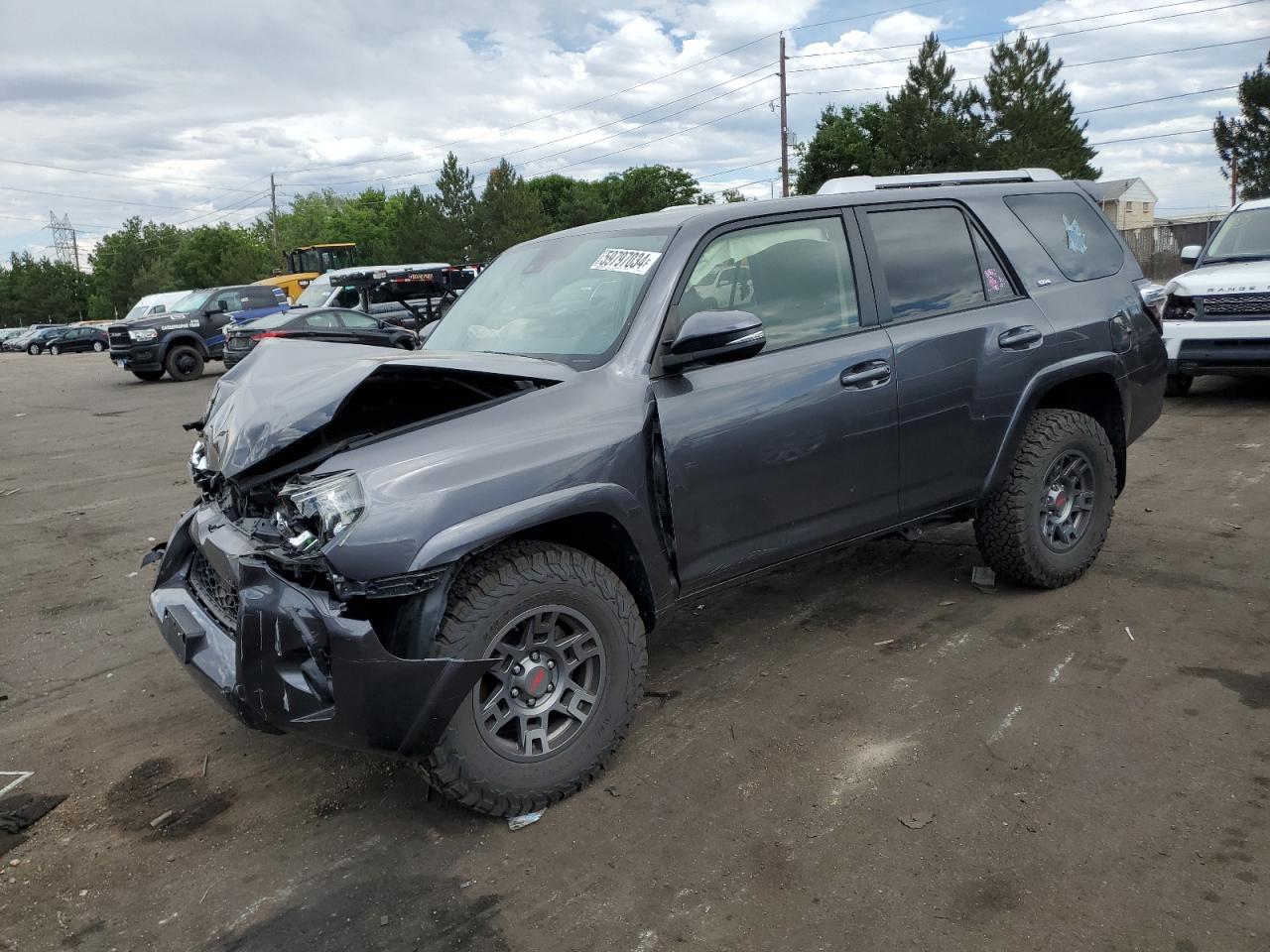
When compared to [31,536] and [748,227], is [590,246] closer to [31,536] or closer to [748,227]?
[748,227]

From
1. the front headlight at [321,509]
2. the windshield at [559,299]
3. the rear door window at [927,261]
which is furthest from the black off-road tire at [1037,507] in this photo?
the front headlight at [321,509]

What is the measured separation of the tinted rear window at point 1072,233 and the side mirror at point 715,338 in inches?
85.9

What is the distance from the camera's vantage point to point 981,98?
189 ft

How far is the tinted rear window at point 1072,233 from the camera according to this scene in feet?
15.8

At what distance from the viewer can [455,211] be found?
182 feet

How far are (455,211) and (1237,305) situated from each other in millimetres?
50648

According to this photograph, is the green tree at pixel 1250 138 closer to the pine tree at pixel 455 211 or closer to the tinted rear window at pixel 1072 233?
the pine tree at pixel 455 211

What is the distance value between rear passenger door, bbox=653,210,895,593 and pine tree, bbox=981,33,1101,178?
55.2m

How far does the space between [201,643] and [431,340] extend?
5.84ft

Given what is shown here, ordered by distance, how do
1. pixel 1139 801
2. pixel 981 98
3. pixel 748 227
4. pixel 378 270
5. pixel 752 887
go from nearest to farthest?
1. pixel 752 887
2. pixel 1139 801
3. pixel 748 227
4. pixel 378 270
5. pixel 981 98

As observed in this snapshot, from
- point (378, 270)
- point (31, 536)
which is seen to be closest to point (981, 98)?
point (378, 270)

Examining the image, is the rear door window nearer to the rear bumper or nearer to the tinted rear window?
the tinted rear window

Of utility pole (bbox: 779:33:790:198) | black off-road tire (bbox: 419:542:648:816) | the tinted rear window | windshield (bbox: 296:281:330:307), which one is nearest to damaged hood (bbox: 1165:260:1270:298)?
the tinted rear window

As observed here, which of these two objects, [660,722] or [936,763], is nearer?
[936,763]
